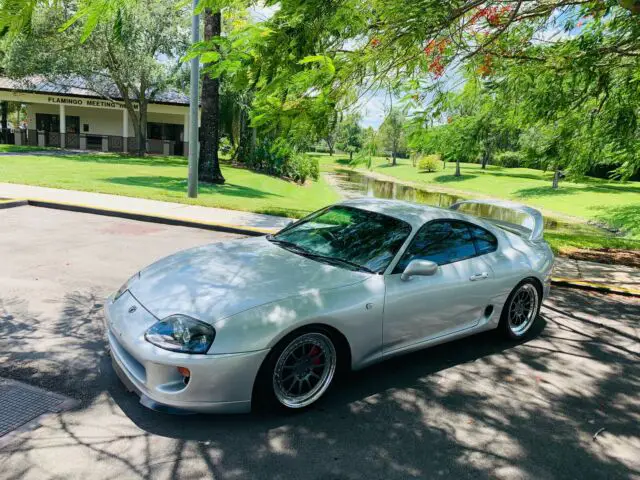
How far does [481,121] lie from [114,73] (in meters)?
24.9

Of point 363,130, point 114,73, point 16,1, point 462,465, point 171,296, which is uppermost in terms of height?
point 114,73

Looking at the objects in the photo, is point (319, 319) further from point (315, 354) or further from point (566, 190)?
point (566, 190)

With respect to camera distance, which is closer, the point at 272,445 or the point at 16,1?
the point at 16,1

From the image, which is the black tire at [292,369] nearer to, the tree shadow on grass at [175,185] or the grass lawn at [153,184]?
the grass lawn at [153,184]

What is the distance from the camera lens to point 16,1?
3.00 m

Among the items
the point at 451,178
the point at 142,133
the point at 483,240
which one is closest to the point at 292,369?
the point at 483,240

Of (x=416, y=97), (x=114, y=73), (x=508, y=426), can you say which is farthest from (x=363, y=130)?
(x=114, y=73)

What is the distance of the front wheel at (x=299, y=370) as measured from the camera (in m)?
3.44

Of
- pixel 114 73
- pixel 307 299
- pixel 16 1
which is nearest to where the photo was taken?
pixel 16 1

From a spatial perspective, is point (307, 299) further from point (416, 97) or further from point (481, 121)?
point (481, 121)

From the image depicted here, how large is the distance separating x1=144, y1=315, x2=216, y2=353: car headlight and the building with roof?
32.8 metres

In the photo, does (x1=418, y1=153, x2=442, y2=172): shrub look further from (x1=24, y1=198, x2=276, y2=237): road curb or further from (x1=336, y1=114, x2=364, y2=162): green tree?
(x1=336, y1=114, x2=364, y2=162): green tree

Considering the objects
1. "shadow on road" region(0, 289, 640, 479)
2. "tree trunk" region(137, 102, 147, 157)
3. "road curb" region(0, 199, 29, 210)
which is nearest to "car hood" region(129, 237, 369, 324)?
"shadow on road" region(0, 289, 640, 479)

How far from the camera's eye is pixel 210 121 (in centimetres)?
1858
